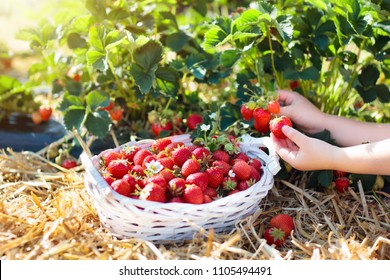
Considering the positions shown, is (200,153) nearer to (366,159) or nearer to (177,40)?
(366,159)

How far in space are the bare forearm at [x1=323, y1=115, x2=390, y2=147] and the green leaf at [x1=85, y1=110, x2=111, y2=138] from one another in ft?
2.47

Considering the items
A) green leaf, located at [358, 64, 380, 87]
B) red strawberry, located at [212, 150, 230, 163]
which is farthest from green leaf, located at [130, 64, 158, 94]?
green leaf, located at [358, 64, 380, 87]

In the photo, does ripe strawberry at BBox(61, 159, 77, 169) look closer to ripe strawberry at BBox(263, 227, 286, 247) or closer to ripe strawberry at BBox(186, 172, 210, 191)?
ripe strawberry at BBox(186, 172, 210, 191)

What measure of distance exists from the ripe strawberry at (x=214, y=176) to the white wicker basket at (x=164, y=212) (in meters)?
0.08

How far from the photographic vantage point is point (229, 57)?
184 centimetres

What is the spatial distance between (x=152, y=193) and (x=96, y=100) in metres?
0.66

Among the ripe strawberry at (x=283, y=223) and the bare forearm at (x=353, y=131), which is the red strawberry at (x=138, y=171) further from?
the bare forearm at (x=353, y=131)

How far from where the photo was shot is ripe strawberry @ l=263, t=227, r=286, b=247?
1.48m

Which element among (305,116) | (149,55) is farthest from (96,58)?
(305,116)

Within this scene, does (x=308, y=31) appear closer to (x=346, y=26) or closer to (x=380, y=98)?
(x=346, y=26)

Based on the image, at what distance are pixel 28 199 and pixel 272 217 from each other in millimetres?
788

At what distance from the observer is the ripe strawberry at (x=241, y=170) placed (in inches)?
59.8

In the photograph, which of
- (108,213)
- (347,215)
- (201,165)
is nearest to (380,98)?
(347,215)

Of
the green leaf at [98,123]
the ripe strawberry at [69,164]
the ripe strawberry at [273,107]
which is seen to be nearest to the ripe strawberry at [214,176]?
the ripe strawberry at [273,107]
